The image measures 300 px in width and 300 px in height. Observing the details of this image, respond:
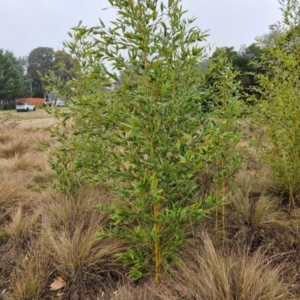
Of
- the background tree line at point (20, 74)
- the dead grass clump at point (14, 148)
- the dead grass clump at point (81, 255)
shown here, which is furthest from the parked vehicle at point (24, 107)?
the dead grass clump at point (81, 255)

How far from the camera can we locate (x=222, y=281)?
5.94 feet

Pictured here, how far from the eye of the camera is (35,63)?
4378cm

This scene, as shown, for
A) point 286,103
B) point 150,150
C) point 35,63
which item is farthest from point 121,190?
point 35,63

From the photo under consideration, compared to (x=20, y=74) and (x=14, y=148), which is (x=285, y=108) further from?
(x=20, y=74)

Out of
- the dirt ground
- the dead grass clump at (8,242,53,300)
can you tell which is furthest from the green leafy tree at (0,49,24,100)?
the dead grass clump at (8,242,53,300)

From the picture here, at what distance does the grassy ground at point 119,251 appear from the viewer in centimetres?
186

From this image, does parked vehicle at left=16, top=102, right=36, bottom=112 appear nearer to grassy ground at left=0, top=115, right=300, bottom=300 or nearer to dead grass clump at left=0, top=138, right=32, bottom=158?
dead grass clump at left=0, top=138, right=32, bottom=158

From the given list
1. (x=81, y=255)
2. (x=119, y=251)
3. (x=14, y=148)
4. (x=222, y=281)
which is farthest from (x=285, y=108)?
(x=14, y=148)

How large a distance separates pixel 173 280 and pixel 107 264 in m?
0.62

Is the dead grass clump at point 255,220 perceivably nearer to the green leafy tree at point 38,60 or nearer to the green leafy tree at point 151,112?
the green leafy tree at point 151,112

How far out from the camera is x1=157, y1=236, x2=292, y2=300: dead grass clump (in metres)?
1.75

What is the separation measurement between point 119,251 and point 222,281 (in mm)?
926

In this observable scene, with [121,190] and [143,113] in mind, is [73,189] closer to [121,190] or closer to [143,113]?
[121,190]

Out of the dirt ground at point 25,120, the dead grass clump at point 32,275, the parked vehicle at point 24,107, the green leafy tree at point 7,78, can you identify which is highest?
the green leafy tree at point 7,78
